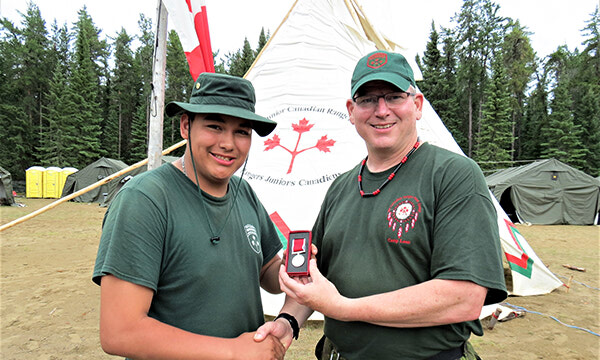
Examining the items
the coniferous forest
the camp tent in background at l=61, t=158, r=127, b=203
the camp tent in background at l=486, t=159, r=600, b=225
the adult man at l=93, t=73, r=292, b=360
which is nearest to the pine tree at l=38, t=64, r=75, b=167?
the coniferous forest

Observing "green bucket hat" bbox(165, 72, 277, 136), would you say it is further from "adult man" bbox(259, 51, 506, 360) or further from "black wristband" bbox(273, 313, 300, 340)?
"black wristband" bbox(273, 313, 300, 340)

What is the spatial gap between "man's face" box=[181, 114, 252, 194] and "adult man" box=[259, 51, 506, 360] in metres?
0.53

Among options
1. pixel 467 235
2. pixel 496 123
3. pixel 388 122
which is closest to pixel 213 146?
pixel 388 122

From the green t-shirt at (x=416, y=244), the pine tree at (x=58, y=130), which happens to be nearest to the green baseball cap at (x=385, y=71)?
the green t-shirt at (x=416, y=244)

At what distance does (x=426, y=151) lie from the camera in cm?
164

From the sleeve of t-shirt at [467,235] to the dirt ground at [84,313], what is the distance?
275 centimetres

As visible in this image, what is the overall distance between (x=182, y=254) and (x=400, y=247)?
883 mm

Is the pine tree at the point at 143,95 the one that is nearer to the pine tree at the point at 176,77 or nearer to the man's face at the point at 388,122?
the pine tree at the point at 176,77

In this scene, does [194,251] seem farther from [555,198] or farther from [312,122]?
[555,198]

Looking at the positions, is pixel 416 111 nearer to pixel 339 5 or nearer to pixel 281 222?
pixel 281 222

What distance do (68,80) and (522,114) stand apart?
5332cm

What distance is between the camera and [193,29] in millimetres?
4273

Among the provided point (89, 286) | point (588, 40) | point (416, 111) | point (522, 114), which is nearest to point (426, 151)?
point (416, 111)

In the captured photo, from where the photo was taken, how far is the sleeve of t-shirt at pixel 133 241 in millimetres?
1164
